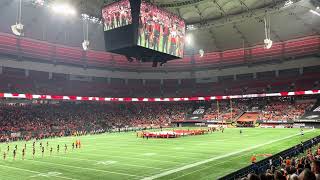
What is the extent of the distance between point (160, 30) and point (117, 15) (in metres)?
5.50

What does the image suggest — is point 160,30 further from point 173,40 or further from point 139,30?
point 139,30

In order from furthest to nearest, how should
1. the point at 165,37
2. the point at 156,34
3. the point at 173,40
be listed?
the point at 173,40 → the point at 165,37 → the point at 156,34

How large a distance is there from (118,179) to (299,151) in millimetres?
16214

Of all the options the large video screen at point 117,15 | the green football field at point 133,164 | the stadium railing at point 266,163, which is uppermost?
the large video screen at point 117,15

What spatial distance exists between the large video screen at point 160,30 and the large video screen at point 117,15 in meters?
1.62

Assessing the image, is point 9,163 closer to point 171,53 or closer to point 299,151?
point 171,53

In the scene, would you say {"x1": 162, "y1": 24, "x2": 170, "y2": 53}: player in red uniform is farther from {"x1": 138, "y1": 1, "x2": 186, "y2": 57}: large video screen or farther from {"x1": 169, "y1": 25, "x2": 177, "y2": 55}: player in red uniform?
{"x1": 169, "y1": 25, "x2": 177, "y2": 55}: player in red uniform

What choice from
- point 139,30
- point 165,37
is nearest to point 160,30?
point 165,37

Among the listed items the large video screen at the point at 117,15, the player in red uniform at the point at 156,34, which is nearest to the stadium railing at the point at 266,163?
the player in red uniform at the point at 156,34

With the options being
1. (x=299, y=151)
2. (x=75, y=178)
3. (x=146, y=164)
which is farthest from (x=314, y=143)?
(x=75, y=178)

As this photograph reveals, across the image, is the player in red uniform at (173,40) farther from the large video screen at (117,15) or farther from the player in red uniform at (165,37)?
the large video screen at (117,15)

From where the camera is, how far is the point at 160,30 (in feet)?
127

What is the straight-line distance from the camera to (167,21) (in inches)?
1580

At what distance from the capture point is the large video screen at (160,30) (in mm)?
36031
